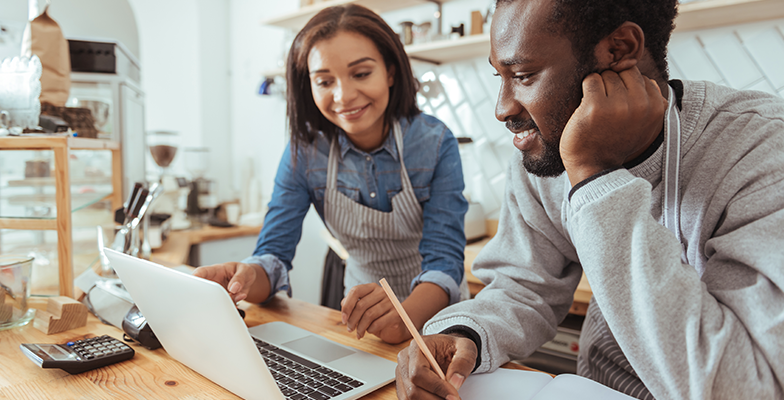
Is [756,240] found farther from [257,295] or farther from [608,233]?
[257,295]

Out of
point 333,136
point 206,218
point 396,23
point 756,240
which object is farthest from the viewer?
Result: point 206,218

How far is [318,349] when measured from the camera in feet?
2.65

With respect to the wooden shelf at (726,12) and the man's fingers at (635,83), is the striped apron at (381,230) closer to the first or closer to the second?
the man's fingers at (635,83)

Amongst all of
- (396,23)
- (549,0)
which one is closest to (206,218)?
(396,23)

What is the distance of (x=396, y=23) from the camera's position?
8.54 ft

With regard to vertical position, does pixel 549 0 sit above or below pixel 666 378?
above

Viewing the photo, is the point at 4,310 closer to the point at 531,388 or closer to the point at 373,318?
the point at 373,318

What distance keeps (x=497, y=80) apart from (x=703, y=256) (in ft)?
5.70

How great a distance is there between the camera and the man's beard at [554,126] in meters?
0.65

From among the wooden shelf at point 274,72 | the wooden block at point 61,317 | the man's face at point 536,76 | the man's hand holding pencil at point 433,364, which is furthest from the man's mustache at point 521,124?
the wooden shelf at point 274,72

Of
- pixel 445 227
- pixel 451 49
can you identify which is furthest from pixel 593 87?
pixel 451 49

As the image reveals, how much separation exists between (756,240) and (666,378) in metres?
0.17

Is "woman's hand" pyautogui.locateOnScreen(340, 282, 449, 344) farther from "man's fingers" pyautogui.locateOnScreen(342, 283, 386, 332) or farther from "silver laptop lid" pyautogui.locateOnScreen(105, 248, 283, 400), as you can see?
"silver laptop lid" pyautogui.locateOnScreen(105, 248, 283, 400)

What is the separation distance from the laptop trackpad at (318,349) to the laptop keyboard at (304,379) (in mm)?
27
